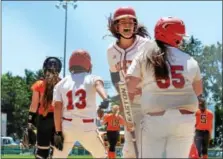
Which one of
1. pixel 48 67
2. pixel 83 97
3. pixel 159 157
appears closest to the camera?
pixel 159 157

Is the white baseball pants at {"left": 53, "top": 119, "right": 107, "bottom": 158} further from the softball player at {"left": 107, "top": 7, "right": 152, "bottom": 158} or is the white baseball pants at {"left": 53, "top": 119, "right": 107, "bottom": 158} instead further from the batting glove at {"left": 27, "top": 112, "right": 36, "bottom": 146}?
the batting glove at {"left": 27, "top": 112, "right": 36, "bottom": 146}

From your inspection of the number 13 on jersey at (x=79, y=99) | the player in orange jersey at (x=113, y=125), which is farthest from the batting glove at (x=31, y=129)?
the player in orange jersey at (x=113, y=125)

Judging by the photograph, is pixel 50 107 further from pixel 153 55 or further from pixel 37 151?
pixel 153 55

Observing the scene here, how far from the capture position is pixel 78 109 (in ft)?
29.4

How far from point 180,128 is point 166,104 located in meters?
0.28

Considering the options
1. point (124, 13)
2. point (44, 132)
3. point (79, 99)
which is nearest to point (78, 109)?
point (79, 99)

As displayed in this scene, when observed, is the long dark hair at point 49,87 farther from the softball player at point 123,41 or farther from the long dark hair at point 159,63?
the long dark hair at point 159,63

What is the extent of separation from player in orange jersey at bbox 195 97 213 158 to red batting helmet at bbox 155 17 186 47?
12.2 m

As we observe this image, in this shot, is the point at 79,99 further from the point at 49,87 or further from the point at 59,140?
the point at 49,87

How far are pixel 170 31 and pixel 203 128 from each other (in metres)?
12.8

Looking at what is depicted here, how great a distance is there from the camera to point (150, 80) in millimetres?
6738

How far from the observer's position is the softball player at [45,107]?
1100 cm

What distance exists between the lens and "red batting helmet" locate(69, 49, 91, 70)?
9.16 meters

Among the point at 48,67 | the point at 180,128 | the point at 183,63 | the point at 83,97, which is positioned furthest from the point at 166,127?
the point at 48,67
